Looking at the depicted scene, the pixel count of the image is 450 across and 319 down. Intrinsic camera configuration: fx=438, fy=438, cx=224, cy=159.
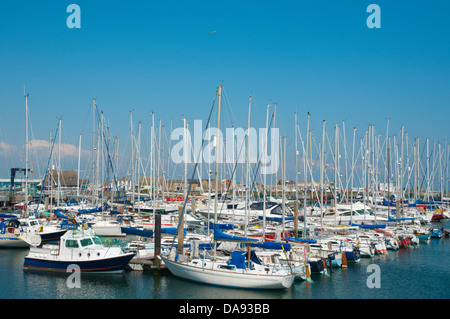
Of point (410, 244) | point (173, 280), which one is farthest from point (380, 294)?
point (410, 244)

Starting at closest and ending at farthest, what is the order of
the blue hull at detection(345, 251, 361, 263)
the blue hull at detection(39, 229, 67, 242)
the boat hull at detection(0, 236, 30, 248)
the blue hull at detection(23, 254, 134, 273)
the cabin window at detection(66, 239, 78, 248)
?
the blue hull at detection(23, 254, 134, 273) → the cabin window at detection(66, 239, 78, 248) → the blue hull at detection(345, 251, 361, 263) → the boat hull at detection(0, 236, 30, 248) → the blue hull at detection(39, 229, 67, 242)

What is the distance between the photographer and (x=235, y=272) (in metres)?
25.6

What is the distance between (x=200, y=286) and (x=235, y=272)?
2423 millimetres

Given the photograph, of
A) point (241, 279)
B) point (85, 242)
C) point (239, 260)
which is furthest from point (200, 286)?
point (85, 242)

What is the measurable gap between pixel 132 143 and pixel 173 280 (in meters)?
34.5

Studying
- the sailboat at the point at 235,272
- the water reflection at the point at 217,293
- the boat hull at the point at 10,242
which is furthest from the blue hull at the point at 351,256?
the boat hull at the point at 10,242

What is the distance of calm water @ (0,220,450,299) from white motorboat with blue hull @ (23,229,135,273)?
1.79 feet

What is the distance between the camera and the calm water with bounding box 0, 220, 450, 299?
25.1m

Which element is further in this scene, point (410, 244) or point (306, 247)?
point (410, 244)

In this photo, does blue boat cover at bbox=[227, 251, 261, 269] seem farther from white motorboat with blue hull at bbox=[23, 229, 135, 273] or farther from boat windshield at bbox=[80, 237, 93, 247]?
boat windshield at bbox=[80, 237, 93, 247]

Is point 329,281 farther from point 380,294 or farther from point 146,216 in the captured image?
point 146,216


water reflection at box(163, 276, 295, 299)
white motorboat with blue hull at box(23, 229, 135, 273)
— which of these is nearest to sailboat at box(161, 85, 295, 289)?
water reflection at box(163, 276, 295, 299)
